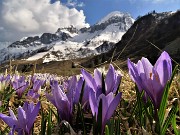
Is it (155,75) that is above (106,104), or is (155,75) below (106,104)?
above

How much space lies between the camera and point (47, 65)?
174625 millimetres

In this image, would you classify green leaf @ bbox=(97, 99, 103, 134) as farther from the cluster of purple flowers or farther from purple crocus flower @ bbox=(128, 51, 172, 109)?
purple crocus flower @ bbox=(128, 51, 172, 109)

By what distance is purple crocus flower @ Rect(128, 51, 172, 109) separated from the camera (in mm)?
1375

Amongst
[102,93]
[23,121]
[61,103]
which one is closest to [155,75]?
[102,93]

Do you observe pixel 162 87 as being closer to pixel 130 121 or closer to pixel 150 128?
pixel 150 128

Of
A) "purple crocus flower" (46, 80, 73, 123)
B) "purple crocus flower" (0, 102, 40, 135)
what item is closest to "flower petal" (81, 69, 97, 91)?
"purple crocus flower" (46, 80, 73, 123)

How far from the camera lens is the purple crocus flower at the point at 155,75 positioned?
138cm

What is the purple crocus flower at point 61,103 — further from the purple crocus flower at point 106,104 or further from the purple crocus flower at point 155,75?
the purple crocus flower at point 155,75

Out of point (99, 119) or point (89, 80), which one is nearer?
point (99, 119)

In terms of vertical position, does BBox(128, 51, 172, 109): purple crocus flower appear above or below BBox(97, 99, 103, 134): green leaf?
above

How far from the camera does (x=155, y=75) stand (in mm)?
1413

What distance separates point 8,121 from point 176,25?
525 feet

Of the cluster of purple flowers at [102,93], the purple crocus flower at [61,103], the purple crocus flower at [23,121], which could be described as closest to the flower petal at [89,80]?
the cluster of purple flowers at [102,93]

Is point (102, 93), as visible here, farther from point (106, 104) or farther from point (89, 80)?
point (89, 80)
